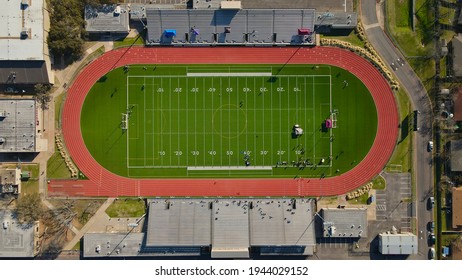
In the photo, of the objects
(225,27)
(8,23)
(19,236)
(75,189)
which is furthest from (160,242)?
(8,23)

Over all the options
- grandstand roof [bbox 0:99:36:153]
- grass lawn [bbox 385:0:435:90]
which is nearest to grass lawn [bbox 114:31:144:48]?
grandstand roof [bbox 0:99:36:153]

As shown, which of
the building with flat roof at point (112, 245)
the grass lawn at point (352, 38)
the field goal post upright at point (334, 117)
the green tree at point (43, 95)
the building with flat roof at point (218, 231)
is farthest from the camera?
the grass lawn at point (352, 38)

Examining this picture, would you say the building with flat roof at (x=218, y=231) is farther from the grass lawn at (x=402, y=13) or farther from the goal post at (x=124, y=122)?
the grass lawn at (x=402, y=13)

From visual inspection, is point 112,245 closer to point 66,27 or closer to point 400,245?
point 66,27

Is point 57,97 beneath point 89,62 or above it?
beneath

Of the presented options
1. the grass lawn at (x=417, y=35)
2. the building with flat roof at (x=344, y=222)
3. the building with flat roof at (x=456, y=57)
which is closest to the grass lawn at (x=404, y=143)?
the grass lawn at (x=417, y=35)

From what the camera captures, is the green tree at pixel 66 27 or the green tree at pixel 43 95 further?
the green tree at pixel 43 95

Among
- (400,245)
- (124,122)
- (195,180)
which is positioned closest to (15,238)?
(124,122)

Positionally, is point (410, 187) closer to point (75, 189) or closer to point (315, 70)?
point (315, 70)
